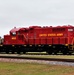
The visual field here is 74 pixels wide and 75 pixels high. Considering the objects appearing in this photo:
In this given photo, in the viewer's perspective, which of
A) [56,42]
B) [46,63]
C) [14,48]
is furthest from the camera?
[14,48]

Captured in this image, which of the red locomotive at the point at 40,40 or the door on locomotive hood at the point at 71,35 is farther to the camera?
the red locomotive at the point at 40,40

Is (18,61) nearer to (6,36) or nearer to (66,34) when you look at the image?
(66,34)

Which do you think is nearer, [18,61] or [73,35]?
[18,61]

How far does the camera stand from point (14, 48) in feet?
135

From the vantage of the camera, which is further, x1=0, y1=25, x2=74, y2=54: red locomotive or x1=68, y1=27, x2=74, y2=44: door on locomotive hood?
x1=0, y1=25, x2=74, y2=54: red locomotive

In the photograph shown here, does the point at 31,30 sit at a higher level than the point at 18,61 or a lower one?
higher

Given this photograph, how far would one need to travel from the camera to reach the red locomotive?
124 ft

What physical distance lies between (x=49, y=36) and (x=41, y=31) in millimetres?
1410

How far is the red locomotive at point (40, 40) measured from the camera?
37.7m

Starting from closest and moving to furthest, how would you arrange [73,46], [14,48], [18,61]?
[18,61] → [73,46] → [14,48]

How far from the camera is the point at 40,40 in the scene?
3962 cm

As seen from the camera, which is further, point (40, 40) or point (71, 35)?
point (40, 40)

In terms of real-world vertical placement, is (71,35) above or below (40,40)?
above

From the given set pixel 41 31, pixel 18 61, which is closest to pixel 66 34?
pixel 41 31
